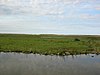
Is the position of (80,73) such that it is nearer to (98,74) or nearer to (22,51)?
(98,74)

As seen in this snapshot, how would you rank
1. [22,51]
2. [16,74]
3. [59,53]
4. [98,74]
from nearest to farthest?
[16,74] → [98,74] → [59,53] → [22,51]

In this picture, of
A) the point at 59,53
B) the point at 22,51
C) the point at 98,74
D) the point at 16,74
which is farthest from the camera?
the point at 22,51

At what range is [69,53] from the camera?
3897cm

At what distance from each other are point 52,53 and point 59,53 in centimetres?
125

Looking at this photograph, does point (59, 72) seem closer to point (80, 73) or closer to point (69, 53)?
point (80, 73)

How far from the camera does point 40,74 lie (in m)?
21.7

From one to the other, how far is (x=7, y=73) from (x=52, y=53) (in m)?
17.6

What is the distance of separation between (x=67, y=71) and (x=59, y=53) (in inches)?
586

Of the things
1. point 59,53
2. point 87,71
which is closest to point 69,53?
point 59,53

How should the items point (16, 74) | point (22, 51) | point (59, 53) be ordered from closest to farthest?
1. point (16, 74)
2. point (59, 53)
3. point (22, 51)

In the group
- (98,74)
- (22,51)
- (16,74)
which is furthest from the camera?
(22,51)

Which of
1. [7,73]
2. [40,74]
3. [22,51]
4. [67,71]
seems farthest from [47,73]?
[22,51]

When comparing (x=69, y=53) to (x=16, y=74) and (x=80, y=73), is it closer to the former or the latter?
(x=80, y=73)

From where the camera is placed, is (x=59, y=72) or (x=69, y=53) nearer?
(x=59, y=72)
